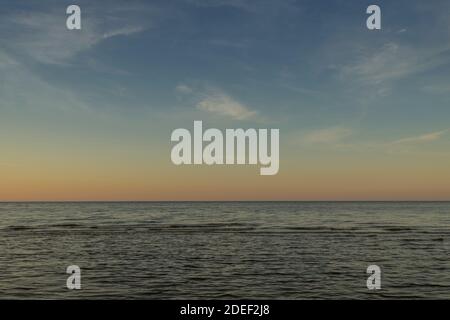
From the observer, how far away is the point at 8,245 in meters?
42.8

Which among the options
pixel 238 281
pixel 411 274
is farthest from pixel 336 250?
pixel 238 281

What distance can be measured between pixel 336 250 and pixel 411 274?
413 inches

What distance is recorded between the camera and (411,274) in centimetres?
2756

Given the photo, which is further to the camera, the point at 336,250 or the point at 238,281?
the point at 336,250

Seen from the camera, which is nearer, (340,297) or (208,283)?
(340,297)

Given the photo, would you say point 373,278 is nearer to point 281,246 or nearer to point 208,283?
point 208,283
